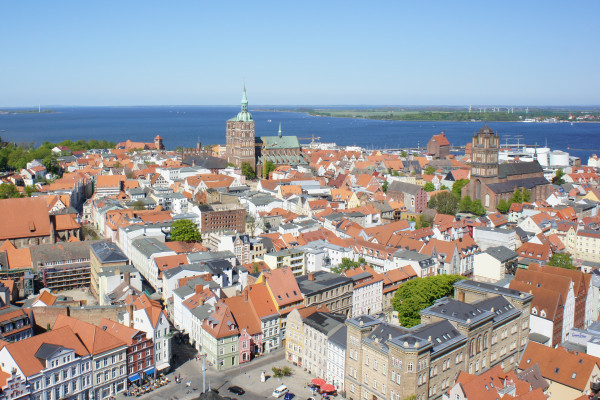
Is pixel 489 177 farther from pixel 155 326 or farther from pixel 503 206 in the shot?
pixel 155 326

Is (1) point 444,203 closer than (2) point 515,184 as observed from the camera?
Yes

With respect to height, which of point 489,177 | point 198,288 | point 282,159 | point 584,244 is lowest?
point 584,244

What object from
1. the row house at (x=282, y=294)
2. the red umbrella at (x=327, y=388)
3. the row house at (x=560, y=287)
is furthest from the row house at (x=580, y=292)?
the red umbrella at (x=327, y=388)

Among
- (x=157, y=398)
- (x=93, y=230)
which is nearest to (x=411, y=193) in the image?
(x=93, y=230)

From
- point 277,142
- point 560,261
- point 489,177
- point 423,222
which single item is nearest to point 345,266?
point 560,261

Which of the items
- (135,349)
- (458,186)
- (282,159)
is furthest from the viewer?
(282,159)

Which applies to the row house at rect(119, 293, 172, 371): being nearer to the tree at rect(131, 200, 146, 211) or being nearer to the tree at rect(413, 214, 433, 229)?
the tree at rect(131, 200, 146, 211)

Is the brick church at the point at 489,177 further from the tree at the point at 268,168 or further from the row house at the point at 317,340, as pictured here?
the row house at the point at 317,340
